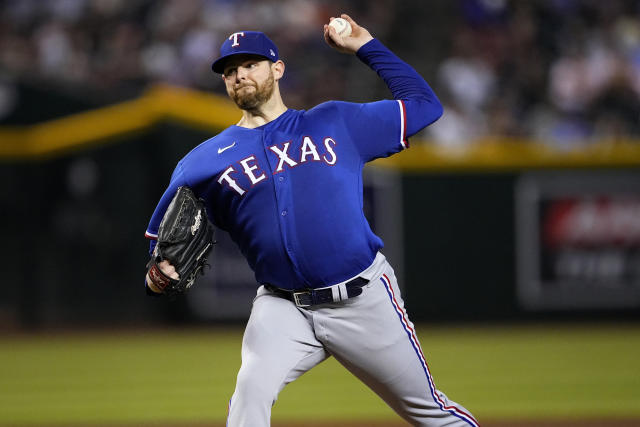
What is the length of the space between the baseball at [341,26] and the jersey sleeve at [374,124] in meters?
0.30

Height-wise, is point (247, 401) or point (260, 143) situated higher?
point (260, 143)

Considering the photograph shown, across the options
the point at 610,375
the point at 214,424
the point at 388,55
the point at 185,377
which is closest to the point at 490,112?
the point at 610,375

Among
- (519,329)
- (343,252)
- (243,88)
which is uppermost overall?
(243,88)

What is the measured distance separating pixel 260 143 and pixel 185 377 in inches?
169

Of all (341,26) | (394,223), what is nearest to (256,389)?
(341,26)

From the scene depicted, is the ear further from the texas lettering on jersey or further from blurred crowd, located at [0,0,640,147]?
blurred crowd, located at [0,0,640,147]

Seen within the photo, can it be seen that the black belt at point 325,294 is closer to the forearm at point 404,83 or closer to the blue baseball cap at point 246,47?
the forearm at point 404,83

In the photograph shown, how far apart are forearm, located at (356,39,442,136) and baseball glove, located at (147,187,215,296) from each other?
88cm

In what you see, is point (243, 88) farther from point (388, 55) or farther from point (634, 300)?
point (634, 300)

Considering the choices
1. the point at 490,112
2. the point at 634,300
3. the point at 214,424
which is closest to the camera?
the point at 214,424

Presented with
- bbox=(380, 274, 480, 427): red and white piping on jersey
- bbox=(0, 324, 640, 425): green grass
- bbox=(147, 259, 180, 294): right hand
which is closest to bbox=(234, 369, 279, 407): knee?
bbox=(147, 259, 180, 294): right hand

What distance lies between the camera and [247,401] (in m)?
3.41

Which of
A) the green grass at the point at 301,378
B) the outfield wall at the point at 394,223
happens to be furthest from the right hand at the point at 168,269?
the outfield wall at the point at 394,223

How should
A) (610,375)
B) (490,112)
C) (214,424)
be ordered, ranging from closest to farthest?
1. (214,424)
2. (610,375)
3. (490,112)
